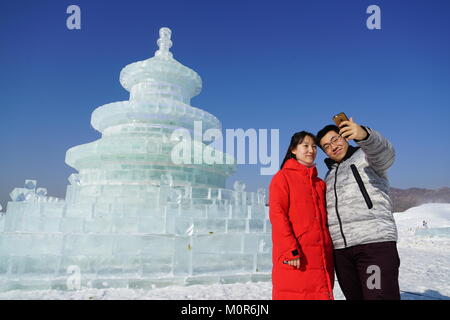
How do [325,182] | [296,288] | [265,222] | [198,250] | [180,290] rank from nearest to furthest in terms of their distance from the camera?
[296,288]
[325,182]
[180,290]
[198,250]
[265,222]

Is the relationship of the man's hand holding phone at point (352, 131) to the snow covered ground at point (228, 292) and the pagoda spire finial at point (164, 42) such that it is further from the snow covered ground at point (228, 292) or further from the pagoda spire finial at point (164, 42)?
the pagoda spire finial at point (164, 42)

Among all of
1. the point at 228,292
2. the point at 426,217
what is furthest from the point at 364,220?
the point at 426,217

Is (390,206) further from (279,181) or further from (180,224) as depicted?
(180,224)

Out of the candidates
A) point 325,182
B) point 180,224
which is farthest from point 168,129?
point 325,182

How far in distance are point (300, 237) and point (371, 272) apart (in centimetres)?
70

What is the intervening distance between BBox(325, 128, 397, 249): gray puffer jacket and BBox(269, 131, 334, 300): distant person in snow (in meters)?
0.17

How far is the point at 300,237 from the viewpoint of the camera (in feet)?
9.08

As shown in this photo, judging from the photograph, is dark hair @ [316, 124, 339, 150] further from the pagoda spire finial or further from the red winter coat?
the pagoda spire finial

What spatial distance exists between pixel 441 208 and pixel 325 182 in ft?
115

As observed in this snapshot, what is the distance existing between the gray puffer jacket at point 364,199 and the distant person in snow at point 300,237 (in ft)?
0.56

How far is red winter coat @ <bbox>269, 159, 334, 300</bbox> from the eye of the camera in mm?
2695

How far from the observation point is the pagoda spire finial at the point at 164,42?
13.8 m

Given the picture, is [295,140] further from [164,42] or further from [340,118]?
[164,42]

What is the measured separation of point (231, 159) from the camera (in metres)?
11.6
